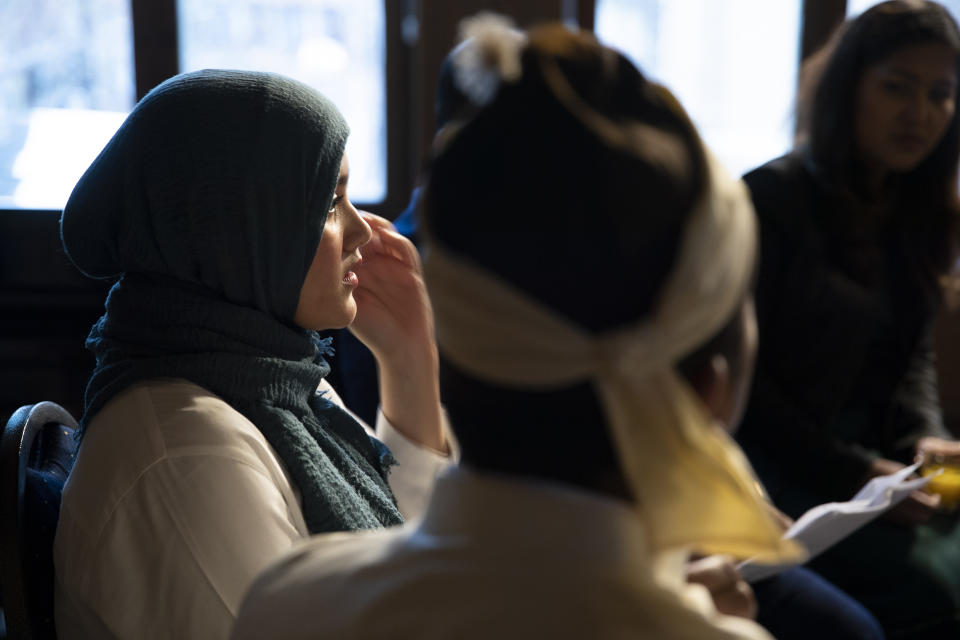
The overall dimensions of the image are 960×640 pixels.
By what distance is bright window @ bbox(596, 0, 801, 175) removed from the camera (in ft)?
12.6

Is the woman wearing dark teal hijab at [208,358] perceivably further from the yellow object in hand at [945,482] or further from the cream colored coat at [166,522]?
the yellow object in hand at [945,482]

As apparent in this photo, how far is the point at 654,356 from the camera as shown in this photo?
54cm

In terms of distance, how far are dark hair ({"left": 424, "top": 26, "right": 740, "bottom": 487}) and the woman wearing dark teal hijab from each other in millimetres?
502

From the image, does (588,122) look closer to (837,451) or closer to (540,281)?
(540,281)

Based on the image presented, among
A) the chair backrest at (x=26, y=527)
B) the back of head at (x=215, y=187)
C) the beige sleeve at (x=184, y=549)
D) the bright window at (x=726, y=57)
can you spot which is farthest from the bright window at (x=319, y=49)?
the beige sleeve at (x=184, y=549)

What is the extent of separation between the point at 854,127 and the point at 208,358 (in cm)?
161

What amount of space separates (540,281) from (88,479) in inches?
27.0

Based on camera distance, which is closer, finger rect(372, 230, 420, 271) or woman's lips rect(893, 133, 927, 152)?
finger rect(372, 230, 420, 271)

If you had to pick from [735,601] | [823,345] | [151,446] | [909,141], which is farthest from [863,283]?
[151,446]

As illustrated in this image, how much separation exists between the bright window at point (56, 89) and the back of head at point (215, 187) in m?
2.51

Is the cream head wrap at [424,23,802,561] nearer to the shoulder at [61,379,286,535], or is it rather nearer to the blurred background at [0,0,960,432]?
the shoulder at [61,379,286,535]

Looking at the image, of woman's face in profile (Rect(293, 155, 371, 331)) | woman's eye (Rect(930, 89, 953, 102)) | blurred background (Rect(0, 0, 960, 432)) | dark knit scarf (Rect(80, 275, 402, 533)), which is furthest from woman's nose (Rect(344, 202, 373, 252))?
blurred background (Rect(0, 0, 960, 432))

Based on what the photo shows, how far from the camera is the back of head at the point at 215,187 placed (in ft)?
3.61

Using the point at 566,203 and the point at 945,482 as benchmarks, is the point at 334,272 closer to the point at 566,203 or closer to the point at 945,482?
the point at 566,203
